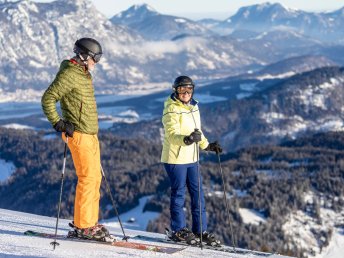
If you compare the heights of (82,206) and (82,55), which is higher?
(82,55)

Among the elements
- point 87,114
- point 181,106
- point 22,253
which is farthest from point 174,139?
point 22,253

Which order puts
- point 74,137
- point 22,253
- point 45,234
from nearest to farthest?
1. point 22,253
2. point 74,137
3. point 45,234

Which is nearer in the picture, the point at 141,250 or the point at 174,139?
the point at 141,250

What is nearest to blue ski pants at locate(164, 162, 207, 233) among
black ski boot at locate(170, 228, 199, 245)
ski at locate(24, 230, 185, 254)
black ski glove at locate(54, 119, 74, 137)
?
black ski boot at locate(170, 228, 199, 245)

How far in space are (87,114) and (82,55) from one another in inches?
55.6

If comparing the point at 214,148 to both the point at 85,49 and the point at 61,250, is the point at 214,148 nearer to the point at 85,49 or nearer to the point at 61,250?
the point at 85,49

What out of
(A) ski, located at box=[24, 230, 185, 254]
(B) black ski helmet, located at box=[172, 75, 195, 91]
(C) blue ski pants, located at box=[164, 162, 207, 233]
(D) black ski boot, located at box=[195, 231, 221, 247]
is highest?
(B) black ski helmet, located at box=[172, 75, 195, 91]

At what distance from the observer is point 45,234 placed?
1795 cm

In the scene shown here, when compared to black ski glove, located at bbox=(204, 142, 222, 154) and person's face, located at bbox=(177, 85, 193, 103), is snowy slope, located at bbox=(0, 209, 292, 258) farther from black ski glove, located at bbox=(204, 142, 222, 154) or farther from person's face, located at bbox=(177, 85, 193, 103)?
person's face, located at bbox=(177, 85, 193, 103)

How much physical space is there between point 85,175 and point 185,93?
3374mm

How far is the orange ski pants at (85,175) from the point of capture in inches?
667

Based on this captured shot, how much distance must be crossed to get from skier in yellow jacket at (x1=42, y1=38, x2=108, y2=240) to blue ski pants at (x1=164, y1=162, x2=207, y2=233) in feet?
7.03

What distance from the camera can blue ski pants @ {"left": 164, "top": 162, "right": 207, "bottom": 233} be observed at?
1844cm

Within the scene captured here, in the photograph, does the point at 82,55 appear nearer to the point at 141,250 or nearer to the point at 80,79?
the point at 80,79
